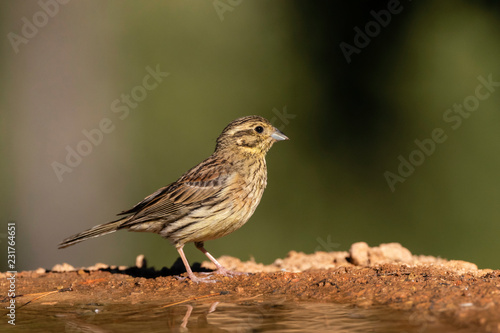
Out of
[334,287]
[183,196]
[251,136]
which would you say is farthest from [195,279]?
[251,136]

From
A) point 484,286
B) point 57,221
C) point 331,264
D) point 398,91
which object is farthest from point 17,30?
point 484,286

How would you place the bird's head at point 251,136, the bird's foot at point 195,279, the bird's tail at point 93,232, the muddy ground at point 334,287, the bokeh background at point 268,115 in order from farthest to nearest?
the bokeh background at point 268,115 < the bird's head at point 251,136 < the bird's tail at point 93,232 < the bird's foot at point 195,279 < the muddy ground at point 334,287

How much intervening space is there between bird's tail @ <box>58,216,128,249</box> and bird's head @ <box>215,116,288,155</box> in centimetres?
134

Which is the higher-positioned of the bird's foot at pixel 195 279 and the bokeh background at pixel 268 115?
the bokeh background at pixel 268 115

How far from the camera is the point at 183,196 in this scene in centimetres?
618

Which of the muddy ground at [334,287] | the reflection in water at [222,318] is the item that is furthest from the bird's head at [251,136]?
the reflection in water at [222,318]

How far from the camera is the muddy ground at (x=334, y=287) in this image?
3.79 metres

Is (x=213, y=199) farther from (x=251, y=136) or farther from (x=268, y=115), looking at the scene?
(x=268, y=115)

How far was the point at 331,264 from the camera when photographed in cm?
676

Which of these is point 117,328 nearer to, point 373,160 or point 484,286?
point 484,286

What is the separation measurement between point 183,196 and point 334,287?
2096 millimetres

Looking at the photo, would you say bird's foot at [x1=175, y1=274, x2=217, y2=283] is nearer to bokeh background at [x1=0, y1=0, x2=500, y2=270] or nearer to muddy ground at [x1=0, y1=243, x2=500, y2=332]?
muddy ground at [x1=0, y1=243, x2=500, y2=332]

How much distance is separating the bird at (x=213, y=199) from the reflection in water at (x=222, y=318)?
3.87 feet

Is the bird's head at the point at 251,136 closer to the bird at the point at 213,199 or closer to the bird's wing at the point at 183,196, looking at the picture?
the bird at the point at 213,199
